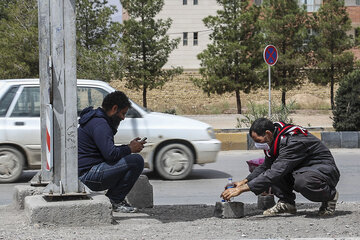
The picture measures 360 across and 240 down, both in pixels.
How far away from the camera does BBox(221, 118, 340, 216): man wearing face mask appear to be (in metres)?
5.71

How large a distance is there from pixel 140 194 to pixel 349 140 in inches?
374

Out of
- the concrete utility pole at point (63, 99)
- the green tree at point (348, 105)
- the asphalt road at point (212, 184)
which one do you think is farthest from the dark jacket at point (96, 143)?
the green tree at point (348, 105)

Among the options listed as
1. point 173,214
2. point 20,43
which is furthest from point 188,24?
point 173,214

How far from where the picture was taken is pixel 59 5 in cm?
546

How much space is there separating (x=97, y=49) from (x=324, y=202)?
84.1 feet

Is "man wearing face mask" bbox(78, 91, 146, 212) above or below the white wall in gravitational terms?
below

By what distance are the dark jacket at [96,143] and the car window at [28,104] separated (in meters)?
3.89

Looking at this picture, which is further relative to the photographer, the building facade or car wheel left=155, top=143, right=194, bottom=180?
the building facade

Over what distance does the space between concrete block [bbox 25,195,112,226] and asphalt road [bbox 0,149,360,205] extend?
91.1 inches

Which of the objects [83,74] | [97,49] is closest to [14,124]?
[83,74]

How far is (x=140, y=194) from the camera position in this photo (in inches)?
264

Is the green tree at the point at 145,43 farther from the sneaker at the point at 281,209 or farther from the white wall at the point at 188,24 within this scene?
the sneaker at the point at 281,209

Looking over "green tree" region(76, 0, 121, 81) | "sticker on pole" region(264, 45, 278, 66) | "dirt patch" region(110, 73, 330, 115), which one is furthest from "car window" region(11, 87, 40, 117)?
"dirt patch" region(110, 73, 330, 115)

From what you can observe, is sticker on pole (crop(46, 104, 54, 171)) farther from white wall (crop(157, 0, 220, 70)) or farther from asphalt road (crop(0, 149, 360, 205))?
white wall (crop(157, 0, 220, 70))
